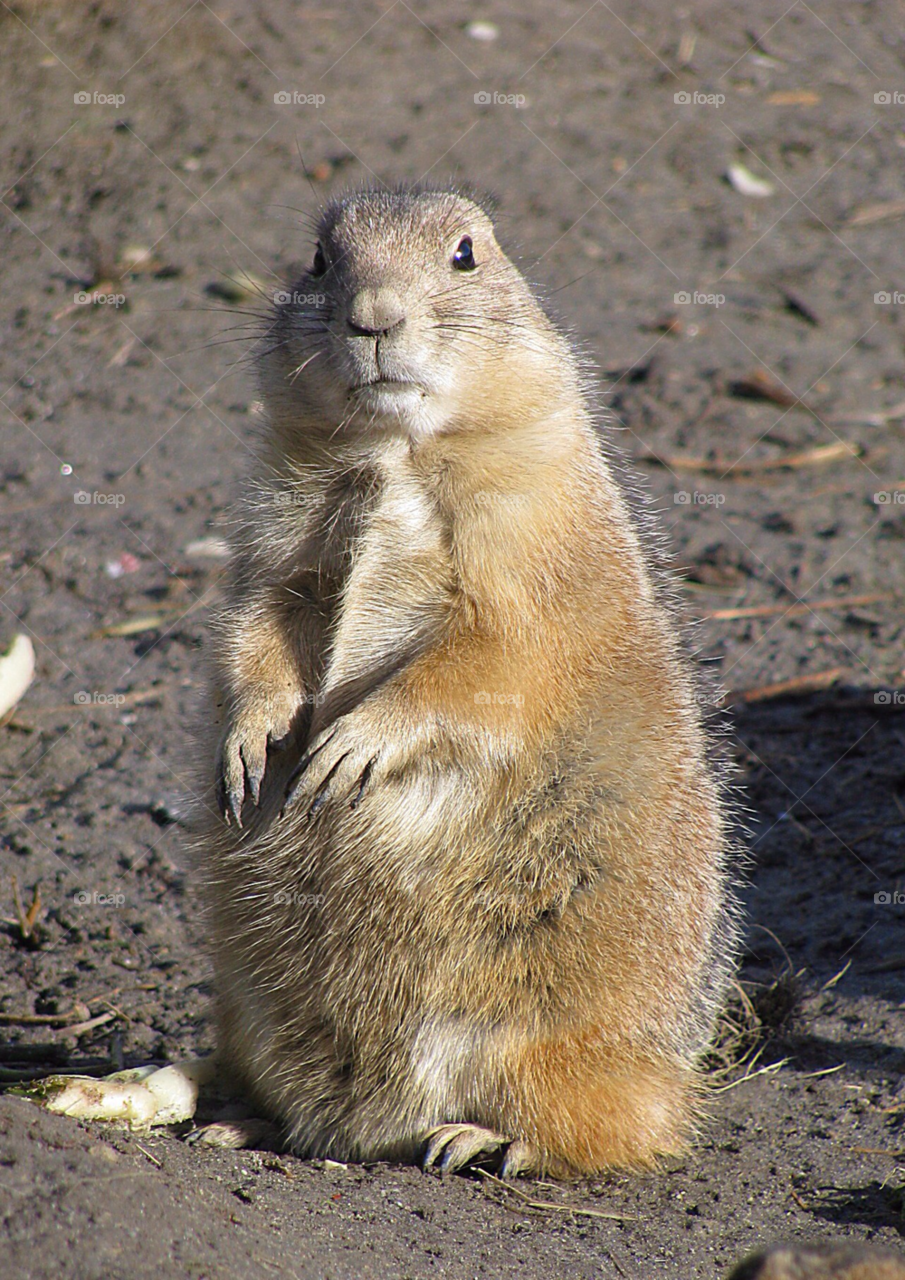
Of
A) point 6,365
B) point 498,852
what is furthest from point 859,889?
point 6,365

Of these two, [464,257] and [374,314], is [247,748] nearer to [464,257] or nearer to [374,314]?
[374,314]

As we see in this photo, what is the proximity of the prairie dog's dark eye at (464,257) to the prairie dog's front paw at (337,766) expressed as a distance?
170 centimetres

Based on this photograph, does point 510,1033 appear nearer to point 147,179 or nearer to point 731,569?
point 731,569

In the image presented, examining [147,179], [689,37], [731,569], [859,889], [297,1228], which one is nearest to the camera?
[297,1228]

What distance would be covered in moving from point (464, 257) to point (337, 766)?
6.20ft

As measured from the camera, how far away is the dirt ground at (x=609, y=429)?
4.03 metres

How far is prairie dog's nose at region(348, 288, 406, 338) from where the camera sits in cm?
401

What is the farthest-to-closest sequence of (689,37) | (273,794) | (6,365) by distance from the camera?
1. (689,37)
2. (6,365)
3. (273,794)

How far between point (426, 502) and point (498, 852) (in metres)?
1.16

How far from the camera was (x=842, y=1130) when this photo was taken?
4617 millimetres

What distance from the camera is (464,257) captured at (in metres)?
4.69

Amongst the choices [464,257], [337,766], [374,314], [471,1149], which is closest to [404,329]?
[374,314]

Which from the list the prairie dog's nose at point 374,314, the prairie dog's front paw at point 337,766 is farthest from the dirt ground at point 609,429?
the prairie dog's nose at point 374,314

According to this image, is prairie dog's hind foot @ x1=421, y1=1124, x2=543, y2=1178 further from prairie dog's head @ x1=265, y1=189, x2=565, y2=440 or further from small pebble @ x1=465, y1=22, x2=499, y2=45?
small pebble @ x1=465, y1=22, x2=499, y2=45
